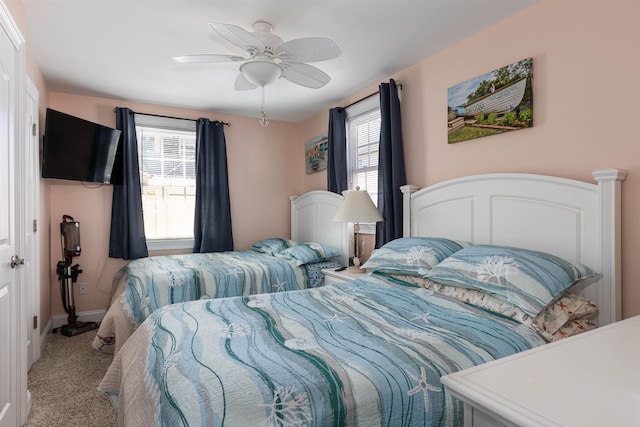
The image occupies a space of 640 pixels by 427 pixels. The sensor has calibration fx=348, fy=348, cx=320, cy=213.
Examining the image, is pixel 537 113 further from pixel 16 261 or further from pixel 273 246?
pixel 16 261

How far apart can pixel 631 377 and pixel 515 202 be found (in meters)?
1.50

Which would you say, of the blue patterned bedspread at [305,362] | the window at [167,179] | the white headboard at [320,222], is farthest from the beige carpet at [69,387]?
the white headboard at [320,222]

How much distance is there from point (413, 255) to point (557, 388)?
1.52 m

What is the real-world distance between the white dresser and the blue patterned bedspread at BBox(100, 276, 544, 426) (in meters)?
0.34

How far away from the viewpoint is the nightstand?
2843 millimetres

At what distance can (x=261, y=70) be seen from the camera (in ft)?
7.70

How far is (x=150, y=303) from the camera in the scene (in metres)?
2.66

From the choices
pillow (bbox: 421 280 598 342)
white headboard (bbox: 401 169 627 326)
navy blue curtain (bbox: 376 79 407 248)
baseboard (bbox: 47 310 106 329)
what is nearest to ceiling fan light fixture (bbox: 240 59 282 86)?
navy blue curtain (bbox: 376 79 407 248)

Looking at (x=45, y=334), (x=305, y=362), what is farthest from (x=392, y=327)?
(x=45, y=334)

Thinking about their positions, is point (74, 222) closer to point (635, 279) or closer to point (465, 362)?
point (465, 362)

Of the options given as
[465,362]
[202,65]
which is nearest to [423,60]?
[202,65]

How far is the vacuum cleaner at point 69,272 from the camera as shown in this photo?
3419 mm

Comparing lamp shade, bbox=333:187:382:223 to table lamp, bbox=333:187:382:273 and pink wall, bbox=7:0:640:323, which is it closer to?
table lamp, bbox=333:187:382:273

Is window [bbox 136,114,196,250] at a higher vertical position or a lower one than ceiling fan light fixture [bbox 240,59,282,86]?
lower
